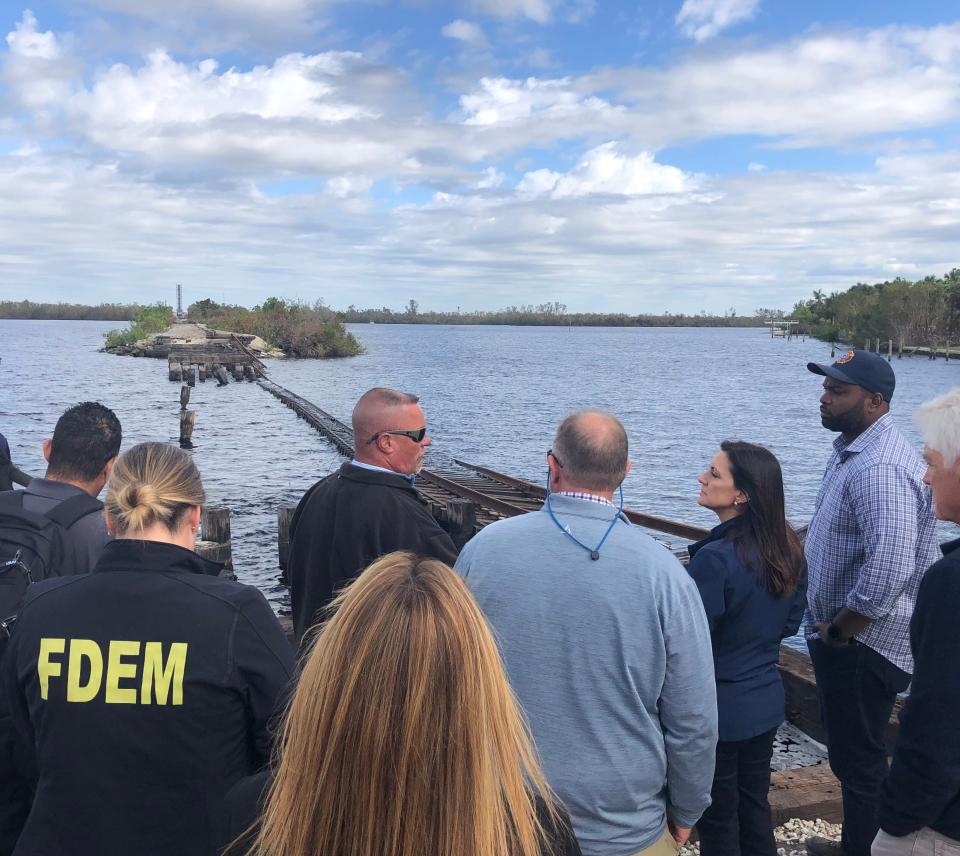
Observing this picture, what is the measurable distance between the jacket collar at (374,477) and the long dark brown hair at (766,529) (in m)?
1.49

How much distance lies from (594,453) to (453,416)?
37078 mm

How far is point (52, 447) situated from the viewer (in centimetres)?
362

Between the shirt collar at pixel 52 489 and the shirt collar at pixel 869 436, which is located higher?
the shirt collar at pixel 869 436

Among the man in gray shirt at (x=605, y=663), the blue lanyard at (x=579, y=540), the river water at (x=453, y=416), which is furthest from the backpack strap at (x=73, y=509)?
the river water at (x=453, y=416)

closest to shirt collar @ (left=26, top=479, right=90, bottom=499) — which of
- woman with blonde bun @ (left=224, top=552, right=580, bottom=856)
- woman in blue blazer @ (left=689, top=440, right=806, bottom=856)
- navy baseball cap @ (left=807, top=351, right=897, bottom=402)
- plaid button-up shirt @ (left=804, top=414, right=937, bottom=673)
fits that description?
woman with blonde bun @ (left=224, top=552, right=580, bottom=856)

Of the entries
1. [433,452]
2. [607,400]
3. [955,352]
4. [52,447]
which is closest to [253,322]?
[607,400]

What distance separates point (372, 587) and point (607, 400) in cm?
5060

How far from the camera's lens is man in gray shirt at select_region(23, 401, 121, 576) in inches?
131

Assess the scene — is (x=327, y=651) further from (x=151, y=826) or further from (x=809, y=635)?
(x=809, y=635)

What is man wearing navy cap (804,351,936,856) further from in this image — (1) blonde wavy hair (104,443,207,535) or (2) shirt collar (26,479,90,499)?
(2) shirt collar (26,479,90,499)

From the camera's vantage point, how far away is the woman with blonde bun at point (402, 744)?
1479 millimetres

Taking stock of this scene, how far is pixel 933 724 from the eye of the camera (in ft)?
8.18

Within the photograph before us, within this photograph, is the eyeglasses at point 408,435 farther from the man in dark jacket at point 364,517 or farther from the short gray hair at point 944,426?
the short gray hair at point 944,426

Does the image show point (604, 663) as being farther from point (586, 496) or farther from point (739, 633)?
point (739, 633)
